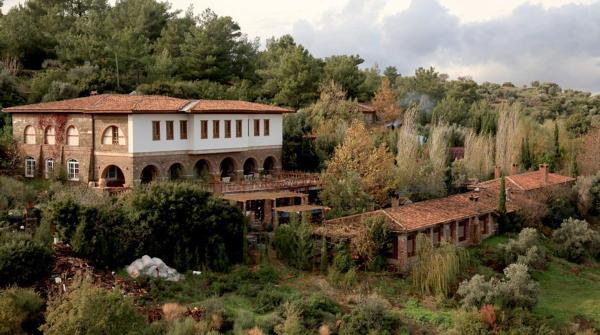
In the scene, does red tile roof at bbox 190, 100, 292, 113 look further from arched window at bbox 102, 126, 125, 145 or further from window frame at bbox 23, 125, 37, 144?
window frame at bbox 23, 125, 37, 144

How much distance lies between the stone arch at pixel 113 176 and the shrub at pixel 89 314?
50.2ft

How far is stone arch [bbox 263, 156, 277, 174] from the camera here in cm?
4416

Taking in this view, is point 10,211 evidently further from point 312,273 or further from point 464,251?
point 464,251

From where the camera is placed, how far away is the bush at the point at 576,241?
36.5m

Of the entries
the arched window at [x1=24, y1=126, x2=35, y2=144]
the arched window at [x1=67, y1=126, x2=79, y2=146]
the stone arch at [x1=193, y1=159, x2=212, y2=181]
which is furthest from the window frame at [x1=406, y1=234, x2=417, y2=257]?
the arched window at [x1=24, y1=126, x2=35, y2=144]

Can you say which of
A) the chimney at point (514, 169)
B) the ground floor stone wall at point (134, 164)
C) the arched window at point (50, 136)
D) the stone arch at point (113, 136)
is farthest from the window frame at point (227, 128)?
the chimney at point (514, 169)

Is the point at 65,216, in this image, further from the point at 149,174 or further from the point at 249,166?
the point at 249,166

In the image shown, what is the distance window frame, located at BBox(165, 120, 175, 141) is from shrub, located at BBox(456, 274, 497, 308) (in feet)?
54.8

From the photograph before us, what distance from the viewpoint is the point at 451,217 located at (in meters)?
34.8

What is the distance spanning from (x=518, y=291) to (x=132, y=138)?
1890 cm

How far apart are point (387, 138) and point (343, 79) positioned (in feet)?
54.4

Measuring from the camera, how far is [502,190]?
38281 mm

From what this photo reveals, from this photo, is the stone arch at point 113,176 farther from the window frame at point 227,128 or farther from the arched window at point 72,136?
the window frame at point 227,128

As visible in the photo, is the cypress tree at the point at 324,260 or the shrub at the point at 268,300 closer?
the shrub at the point at 268,300
